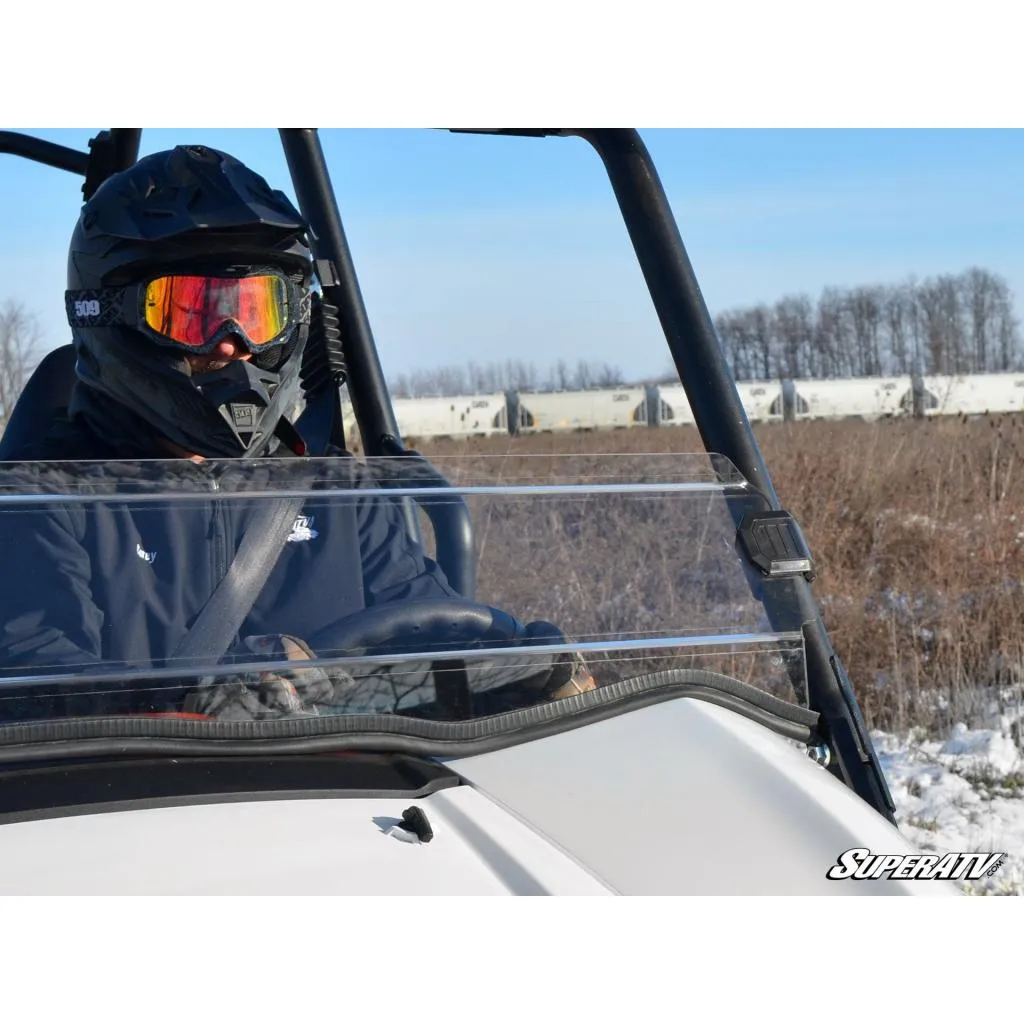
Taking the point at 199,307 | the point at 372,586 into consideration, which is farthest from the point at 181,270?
the point at 372,586

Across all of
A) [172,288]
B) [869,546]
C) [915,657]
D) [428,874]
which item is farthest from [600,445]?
[869,546]

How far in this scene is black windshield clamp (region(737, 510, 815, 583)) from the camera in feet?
5.49

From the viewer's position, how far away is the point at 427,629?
1522mm

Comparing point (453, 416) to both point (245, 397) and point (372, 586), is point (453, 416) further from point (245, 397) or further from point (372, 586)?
point (372, 586)

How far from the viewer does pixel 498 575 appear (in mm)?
1609

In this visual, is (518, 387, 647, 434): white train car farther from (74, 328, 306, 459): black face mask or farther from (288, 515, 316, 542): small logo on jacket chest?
(288, 515, 316, 542): small logo on jacket chest

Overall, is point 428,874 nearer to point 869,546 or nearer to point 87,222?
point 87,222

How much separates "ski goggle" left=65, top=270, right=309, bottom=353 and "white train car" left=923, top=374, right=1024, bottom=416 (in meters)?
5.39

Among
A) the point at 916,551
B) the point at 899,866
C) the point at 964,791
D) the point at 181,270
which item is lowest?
the point at 964,791

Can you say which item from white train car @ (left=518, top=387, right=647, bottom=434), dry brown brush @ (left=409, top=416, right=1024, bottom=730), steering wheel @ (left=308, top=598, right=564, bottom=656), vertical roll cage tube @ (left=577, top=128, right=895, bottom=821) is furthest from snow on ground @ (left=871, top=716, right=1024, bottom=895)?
steering wheel @ (left=308, top=598, right=564, bottom=656)

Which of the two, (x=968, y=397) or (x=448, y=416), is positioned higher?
(x=448, y=416)

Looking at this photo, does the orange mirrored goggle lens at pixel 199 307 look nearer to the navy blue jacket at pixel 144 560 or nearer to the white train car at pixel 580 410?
the navy blue jacket at pixel 144 560

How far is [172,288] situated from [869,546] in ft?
15.0

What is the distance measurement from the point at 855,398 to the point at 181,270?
6.16m
